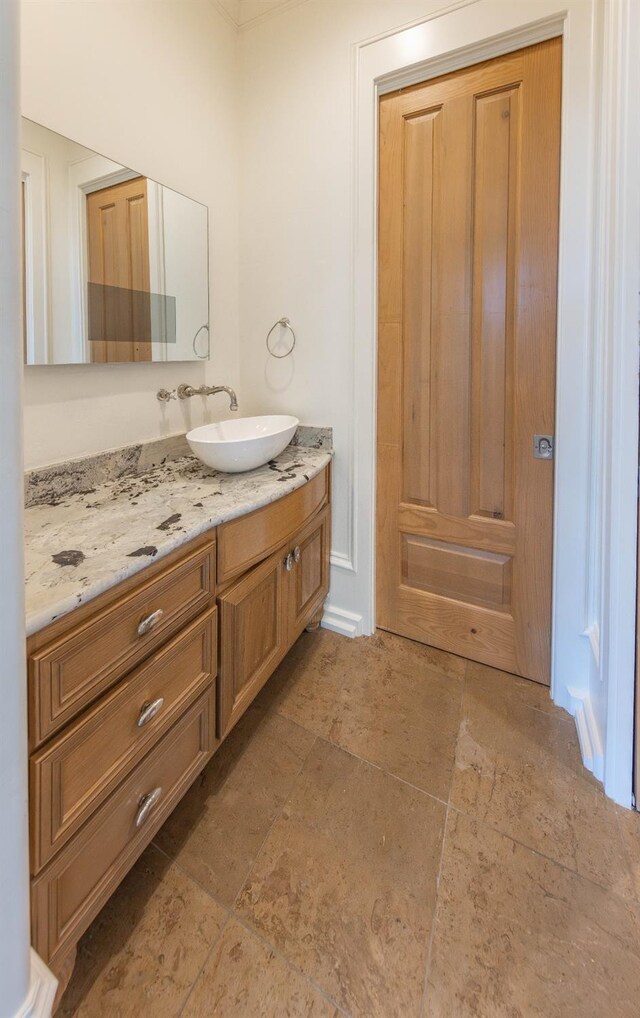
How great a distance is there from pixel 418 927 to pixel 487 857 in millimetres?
245

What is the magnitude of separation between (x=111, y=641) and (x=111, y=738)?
0.19 metres

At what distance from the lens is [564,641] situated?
1594 millimetres

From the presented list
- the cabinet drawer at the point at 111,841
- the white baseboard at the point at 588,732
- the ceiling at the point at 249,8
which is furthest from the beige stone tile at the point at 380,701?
the ceiling at the point at 249,8

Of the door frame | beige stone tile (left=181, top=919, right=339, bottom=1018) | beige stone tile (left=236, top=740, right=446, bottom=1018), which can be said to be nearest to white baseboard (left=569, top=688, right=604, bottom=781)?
the door frame

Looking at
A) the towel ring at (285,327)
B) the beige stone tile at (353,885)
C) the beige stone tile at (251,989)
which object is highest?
the towel ring at (285,327)

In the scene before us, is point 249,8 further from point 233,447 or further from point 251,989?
point 251,989

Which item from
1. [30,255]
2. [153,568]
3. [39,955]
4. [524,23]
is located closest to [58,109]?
[30,255]

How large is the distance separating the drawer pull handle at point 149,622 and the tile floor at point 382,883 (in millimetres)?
620

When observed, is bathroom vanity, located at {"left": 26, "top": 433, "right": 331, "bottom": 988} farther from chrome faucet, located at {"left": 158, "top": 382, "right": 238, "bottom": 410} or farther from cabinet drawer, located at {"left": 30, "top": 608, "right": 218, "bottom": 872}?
chrome faucet, located at {"left": 158, "top": 382, "right": 238, "bottom": 410}

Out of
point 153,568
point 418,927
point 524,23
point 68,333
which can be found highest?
point 524,23

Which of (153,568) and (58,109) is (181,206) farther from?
(153,568)

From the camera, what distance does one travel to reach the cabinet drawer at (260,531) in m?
1.19

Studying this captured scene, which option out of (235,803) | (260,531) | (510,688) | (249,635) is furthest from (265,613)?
(510,688)

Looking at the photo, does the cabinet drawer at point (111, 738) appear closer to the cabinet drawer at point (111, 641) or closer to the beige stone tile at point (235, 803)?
the cabinet drawer at point (111, 641)
